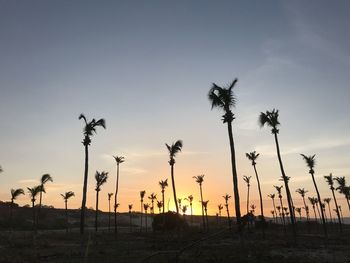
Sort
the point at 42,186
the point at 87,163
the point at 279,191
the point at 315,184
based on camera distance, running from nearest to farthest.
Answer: the point at 87,163 → the point at 315,184 → the point at 42,186 → the point at 279,191

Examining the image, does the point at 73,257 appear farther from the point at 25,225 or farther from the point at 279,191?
the point at 279,191

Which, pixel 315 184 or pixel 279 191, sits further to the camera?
pixel 279 191

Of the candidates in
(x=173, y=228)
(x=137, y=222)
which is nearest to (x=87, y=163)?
(x=173, y=228)

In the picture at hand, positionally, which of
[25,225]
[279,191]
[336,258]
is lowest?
[336,258]

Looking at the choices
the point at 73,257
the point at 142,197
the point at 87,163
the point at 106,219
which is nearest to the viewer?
the point at 73,257

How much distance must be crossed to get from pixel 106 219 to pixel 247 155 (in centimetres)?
8566

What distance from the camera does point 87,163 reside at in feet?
134

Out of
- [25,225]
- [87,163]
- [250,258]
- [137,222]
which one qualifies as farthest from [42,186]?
[137,222]

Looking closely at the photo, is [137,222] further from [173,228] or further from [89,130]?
[89,130]

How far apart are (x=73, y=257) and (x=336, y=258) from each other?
20464mm

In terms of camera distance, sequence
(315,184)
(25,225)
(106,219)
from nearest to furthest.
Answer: (315,184), (25,225), (106,219)

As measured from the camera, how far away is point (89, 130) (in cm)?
4094

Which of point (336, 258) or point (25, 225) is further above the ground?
point (25, 225)

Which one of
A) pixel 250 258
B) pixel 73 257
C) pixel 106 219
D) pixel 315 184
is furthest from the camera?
pixel 106 219
